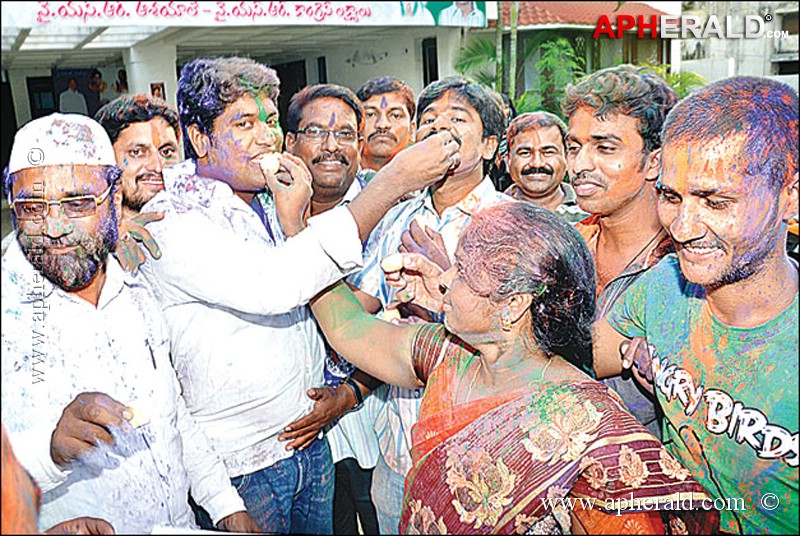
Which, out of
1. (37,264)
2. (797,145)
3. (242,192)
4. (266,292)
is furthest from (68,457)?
(797,145)

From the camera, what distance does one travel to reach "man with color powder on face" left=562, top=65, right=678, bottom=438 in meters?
2.06

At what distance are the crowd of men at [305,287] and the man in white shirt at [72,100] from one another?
25cm

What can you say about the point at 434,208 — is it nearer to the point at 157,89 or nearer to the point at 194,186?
the point at 194,186

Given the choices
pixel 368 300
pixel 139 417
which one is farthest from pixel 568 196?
pixel 139 417

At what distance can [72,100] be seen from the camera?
188 cm

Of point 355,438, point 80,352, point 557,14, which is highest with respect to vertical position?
point 557,14

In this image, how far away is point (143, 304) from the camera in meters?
1.71

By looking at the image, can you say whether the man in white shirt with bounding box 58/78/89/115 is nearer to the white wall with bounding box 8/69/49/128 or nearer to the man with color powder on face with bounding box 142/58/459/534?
the white wall with bounding box 8/69/49/128

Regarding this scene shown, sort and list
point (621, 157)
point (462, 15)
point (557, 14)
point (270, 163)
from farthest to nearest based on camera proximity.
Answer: point (557, 14) → point (462, 15) → point (621, 157) → point (270, 163)

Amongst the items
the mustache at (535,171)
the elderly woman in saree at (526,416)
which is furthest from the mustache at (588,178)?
the mustache at (535,171)

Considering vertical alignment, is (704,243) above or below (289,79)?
below

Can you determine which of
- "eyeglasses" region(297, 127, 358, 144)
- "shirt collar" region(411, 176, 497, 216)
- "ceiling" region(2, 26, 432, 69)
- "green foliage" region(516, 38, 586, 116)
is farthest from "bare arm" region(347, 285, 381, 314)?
"green foliage" region(516, 38, 586, 116)

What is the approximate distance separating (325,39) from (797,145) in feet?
4.93

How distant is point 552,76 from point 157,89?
2.37 meters
